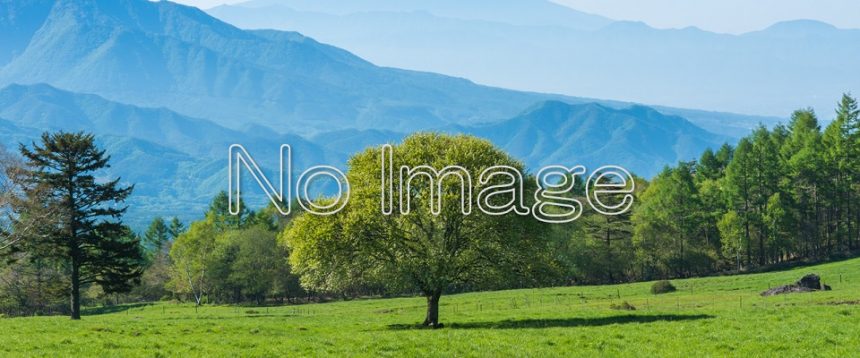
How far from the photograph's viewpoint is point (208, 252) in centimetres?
11656

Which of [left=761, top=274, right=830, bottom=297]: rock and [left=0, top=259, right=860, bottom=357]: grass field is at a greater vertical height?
[left=761, top=274, right=830, bottom=297]: rock

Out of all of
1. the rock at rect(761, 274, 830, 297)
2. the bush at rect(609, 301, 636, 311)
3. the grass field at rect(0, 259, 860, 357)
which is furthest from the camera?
the rock at rect(761, 274, 830, 297)

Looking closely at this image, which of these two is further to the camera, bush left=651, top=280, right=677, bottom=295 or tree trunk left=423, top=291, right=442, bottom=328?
bush left=651, top=280, right=677, bottom=295

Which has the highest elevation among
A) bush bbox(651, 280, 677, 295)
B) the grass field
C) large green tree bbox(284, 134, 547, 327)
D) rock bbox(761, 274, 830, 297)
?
large green tree bbox(284, 134, 547, 327)

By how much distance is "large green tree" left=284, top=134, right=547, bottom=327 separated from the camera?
153 feet

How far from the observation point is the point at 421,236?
47.8 metres

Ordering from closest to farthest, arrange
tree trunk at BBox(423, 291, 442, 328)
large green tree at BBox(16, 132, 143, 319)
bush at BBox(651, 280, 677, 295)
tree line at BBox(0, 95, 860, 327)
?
tree line at BBox(0, 95, 860, 327)
tree trunk at BBox(423, 291, 442, 328)
large green tree at BBox(16, 132, 143, 319)
bush at BBox(651, 280, 677, 295)

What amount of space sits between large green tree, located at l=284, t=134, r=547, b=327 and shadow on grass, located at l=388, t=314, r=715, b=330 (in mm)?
1997

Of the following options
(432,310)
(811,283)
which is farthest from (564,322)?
(811,283)

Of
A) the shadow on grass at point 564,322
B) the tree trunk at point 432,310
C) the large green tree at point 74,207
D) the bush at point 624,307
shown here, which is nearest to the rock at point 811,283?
the bush at point 624,307

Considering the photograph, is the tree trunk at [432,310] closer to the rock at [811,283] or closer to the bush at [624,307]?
the bush at [624,307]

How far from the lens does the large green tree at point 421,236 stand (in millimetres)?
46531

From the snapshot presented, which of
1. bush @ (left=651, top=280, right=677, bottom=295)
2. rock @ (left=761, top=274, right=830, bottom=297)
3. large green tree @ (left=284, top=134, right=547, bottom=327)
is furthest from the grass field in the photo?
bush @ (left=651, top=280, right=677, bottom=295)

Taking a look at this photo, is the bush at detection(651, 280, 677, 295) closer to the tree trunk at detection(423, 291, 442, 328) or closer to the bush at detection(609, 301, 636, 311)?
the bush at detection(609, 301, 636, 311)
